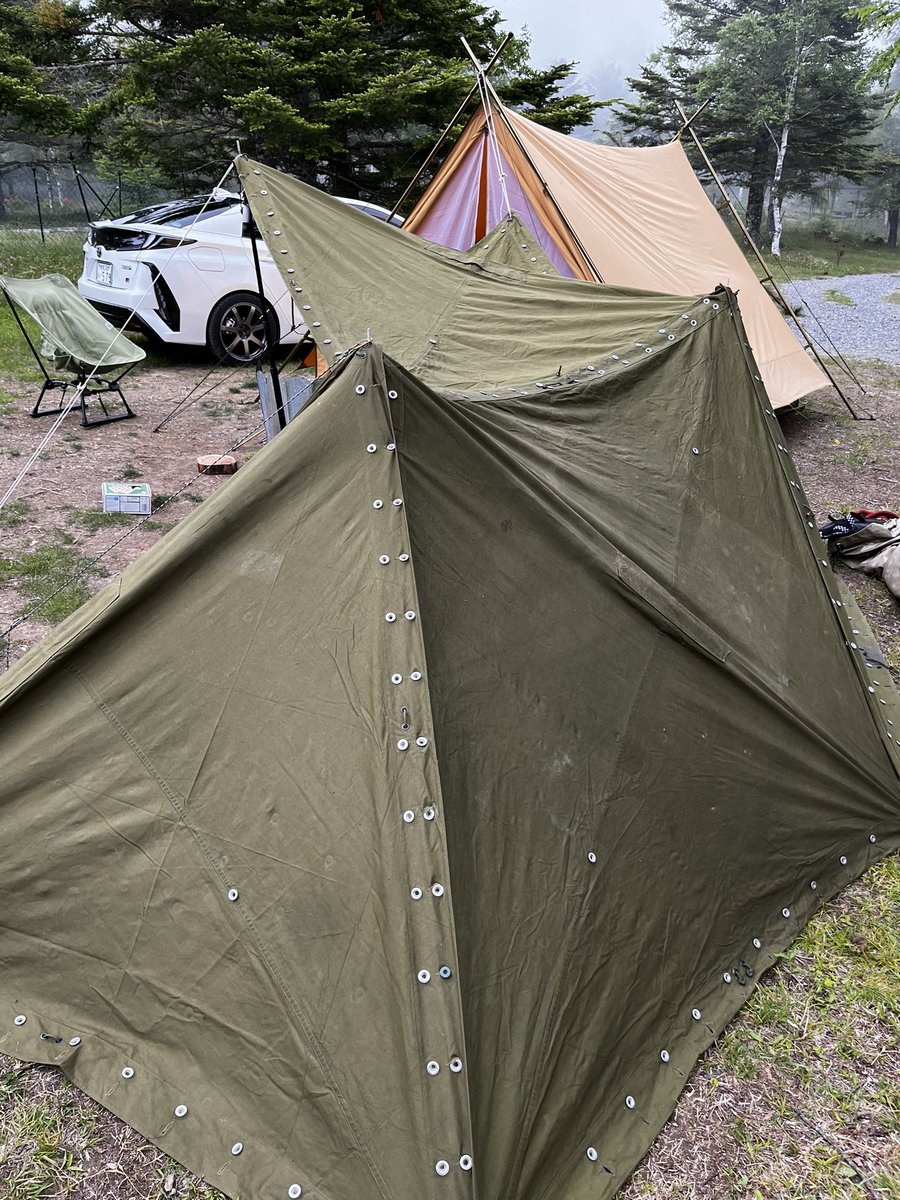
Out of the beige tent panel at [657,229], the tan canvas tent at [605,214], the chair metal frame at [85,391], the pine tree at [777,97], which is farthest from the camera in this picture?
the pine tree at [777,97]

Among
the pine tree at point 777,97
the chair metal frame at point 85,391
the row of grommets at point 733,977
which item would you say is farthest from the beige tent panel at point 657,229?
the pine tree at point 777,97

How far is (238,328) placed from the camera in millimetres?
7840

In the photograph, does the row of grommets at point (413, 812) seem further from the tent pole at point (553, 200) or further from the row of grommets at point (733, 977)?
the tent pole at point (553, 200)

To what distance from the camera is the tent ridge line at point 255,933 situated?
5.47ft

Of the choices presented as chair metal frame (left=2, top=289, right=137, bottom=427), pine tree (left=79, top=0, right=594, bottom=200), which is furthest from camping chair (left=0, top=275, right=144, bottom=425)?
pine tree (left=79, top=0, right=594, bottom=200)

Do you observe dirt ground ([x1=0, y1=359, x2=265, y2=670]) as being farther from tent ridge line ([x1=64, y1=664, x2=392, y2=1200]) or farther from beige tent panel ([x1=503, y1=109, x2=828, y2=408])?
beige tent panel ([x1=503, y1=109, x2=828, y2=408])

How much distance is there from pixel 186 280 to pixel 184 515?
332 centimetres

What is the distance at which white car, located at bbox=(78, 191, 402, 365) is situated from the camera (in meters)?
7.33

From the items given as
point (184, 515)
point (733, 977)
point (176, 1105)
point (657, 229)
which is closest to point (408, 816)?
point (176, 1105)

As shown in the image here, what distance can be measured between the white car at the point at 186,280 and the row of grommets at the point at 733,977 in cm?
630

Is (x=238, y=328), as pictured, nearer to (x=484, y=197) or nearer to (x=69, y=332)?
(x=69, y=332)

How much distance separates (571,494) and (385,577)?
0.75 meters

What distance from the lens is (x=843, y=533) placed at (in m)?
4.86

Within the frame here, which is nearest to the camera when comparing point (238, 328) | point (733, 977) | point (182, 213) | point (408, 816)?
point (408, 816)
